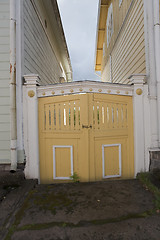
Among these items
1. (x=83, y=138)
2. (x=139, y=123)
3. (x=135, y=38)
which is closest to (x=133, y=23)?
(x=135, y=38)

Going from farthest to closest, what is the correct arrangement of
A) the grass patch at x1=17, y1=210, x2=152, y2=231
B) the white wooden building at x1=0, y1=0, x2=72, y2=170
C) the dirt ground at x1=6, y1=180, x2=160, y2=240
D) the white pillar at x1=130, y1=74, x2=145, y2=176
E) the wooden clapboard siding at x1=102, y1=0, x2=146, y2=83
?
1. the wooden clapboard siding at x1=102, y1=0, x2=146, y2=83
2. the white pillar at x1=130, y1=74, x2=145, y2=176
3. the white wooden building at x1=0, y1=0, x2=72, y2=170
4. the grass patch at x1=17, y1=210, x2=152, y2=231
5. the dirt ground at x1=6, y1=180, x2=160, y2=240

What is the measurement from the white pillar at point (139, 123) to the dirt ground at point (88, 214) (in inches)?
21.6

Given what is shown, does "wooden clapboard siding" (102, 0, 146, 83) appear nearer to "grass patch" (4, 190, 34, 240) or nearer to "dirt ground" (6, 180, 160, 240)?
"dirt ground" (6, 180, 160, 240)

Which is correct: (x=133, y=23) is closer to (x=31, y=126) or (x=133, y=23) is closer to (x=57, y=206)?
(x=31, y=126)

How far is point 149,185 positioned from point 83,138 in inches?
60.2

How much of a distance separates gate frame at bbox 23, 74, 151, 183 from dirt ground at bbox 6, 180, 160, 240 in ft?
1.92

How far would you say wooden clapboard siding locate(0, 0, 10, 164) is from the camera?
10.4 ft

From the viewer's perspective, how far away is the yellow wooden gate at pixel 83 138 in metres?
3.15

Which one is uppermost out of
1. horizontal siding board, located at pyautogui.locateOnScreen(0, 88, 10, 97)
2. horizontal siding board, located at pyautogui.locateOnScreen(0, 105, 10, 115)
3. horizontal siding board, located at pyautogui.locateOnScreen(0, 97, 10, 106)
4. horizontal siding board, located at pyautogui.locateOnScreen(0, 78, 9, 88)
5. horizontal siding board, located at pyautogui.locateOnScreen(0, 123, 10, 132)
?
horizontal siding board, located at pyautogui.locateOnScreen(0, 78, 9, 88)

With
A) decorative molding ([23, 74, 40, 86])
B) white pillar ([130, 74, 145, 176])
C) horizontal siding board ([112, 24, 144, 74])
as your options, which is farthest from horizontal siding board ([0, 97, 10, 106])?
horizontal siding board ([112, 24, 144, 74])

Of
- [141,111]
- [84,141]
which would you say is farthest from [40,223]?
[141,111]

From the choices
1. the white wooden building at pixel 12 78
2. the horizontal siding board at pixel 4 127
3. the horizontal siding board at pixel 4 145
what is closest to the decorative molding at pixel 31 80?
the white wooden building at pixel 12 78

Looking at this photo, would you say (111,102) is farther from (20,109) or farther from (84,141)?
(20,109)

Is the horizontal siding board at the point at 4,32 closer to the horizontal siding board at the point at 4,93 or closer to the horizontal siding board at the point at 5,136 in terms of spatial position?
the horizontal siding board at the point at 4,93
